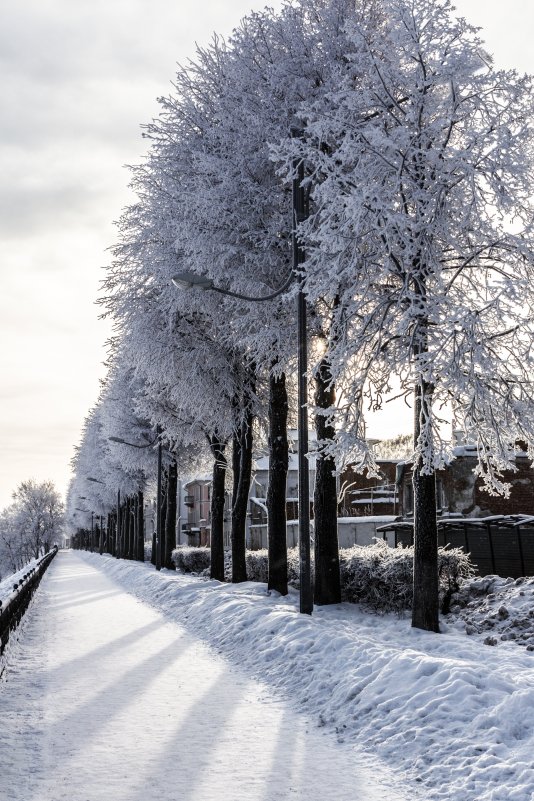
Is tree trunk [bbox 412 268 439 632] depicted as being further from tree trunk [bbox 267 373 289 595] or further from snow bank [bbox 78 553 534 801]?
tree trunk [bbox 267 373 289 595]

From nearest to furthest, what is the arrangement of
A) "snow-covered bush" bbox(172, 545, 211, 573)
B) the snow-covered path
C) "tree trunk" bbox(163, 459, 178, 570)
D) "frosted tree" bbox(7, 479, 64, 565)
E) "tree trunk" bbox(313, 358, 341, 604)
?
the snow-covered path, "tree trunk" bbox(313, 358, 341, 604), "snow-covered bush" bbox(172, 545, 211, 573), "tree trunk" bbox(163, 459, 178, 570), "frosted tree" bbox(7, 479, 64, 565)

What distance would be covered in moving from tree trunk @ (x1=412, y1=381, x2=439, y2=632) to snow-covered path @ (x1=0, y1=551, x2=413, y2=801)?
3.06 metres

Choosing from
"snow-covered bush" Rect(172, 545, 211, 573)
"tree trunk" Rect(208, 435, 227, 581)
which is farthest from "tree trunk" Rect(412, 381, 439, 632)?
"snow-covered bush" Rect(172, 545, 211, 573)

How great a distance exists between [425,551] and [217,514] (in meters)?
13.0

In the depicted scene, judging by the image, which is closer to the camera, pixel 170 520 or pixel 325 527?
pixel 325 527

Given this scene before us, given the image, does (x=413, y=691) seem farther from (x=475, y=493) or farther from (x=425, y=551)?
(x=475, y=493)

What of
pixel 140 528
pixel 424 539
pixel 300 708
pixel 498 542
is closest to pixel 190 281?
pixel 424 539

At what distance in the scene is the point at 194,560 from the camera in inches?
1171

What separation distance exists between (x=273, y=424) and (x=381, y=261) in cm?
614

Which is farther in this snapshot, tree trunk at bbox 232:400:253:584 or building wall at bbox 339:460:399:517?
building wall at bbox 339:460:399:517

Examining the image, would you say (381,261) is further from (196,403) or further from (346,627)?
(196,403)

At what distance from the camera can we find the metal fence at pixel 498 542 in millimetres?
16594

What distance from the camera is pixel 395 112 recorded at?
11.0m

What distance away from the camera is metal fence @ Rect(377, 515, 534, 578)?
16.6 metres
